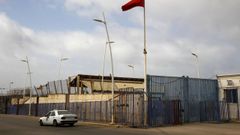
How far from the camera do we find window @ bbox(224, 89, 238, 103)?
38.6 meters

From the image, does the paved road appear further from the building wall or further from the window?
the window

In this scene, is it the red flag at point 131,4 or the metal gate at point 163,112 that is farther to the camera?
the metal gate at point 163,112

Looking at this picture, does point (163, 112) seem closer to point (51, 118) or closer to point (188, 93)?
point (188, 93)

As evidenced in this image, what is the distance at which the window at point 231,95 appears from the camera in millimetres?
38606

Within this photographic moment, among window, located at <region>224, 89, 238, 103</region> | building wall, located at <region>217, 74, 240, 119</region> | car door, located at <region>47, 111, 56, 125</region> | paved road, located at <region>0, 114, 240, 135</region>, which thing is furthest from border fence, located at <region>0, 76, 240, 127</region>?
car door, located at <region>47, 111, 56, 125</region>

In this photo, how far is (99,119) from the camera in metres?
42.6

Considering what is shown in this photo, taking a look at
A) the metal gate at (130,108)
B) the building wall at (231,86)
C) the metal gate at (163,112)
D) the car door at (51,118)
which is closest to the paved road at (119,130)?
the metal gate at (163,112)

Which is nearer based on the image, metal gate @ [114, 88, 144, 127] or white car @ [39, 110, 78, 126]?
white car @ [39, 110, 78, 126]

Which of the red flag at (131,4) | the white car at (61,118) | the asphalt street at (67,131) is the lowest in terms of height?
the asphalt street at (67,131)

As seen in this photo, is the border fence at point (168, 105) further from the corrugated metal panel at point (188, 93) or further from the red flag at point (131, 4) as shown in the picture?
the red flag at point (131, 4)

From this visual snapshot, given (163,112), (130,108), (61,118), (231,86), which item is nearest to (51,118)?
(61,118)

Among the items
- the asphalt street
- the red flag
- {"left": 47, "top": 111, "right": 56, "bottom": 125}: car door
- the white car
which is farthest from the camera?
{"left": 47, "top": 111, "right": 56, "bottom": 125}: car door

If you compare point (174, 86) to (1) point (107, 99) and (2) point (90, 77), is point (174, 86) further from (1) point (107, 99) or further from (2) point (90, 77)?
(2) point (90, 77)

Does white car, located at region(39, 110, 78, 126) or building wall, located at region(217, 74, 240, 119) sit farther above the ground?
building wall, located at region(217, 74, 240, 119)
